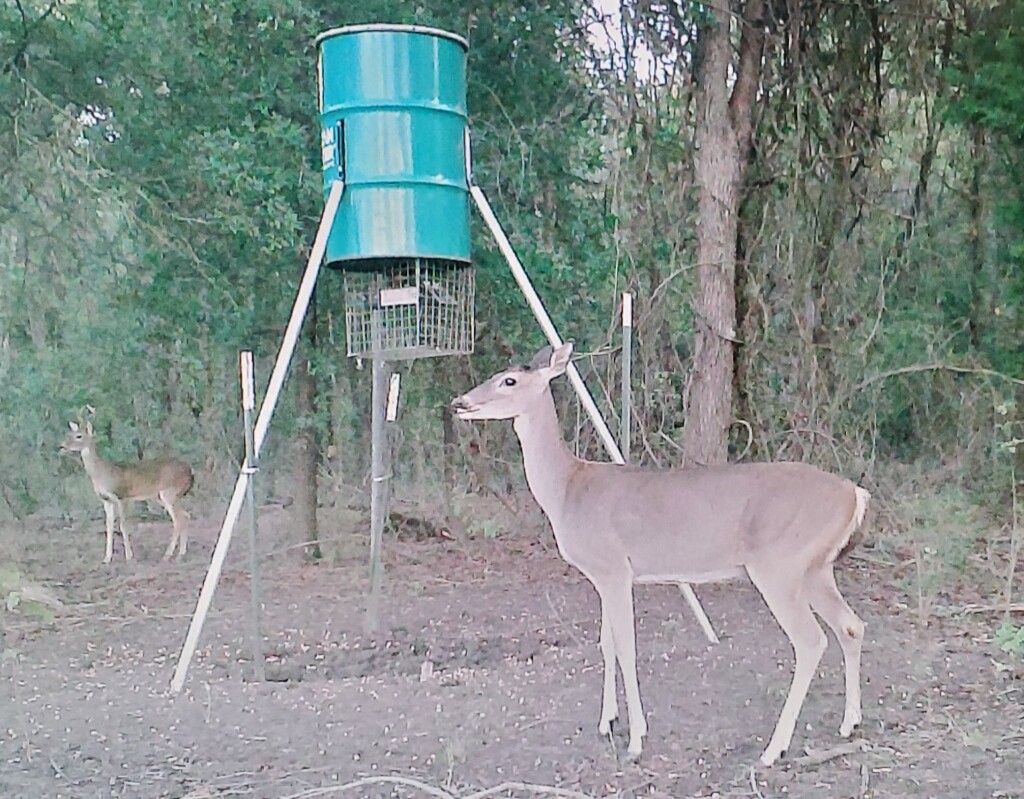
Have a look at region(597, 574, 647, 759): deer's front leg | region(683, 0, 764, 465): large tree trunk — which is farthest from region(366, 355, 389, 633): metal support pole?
region(683, 0, 764, 465): large tree trunk

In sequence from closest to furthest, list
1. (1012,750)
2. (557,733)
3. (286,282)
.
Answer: (1012,750) < (557,733) < (286,282)

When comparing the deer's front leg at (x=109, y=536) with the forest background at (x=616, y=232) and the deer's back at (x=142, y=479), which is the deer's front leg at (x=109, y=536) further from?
the forest background at (x=616, y=232)

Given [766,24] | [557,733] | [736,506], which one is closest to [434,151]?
[736,506]

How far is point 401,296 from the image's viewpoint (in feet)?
18.6

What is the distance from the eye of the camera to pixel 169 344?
8805 millimetres

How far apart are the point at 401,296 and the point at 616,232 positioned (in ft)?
9.18

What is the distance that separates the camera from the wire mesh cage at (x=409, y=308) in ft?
19.1

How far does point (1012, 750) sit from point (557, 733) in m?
1.54

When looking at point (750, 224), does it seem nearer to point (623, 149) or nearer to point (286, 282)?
point (623, 149)

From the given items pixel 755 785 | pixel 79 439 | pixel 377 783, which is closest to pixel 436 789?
pixel 377 783

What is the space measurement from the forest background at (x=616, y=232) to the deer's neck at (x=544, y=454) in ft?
9.31

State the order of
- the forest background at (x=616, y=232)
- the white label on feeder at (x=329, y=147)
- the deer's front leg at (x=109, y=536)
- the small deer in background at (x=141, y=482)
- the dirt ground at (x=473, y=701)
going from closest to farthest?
the dirt ground at (x=473, y=701), the white label on feeder at (x=329, y=147), the forest background at (x=616, y=232), the deer's front leg at (x=109, y=536), the small deer in background at (x=141, y=482)

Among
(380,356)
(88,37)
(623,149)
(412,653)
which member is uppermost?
(88,37)

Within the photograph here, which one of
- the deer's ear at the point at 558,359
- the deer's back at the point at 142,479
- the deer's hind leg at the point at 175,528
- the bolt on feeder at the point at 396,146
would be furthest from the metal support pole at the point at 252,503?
Result: the deer's back at the point at 142,479
